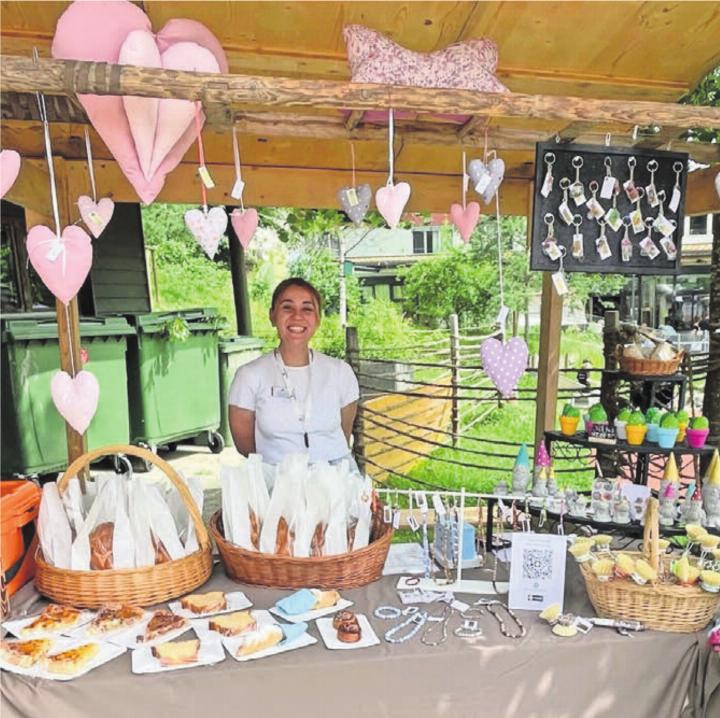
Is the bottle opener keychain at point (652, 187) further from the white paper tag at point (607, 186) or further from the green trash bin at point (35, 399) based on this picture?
the green trash bin at point (35, 399)

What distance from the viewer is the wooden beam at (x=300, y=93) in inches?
47.7

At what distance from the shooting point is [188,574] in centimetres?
149

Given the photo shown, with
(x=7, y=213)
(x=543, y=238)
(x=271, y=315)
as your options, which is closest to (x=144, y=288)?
(x=7, y=213)

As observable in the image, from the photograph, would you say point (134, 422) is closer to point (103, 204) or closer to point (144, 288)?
point (144, 288)

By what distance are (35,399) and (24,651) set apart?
3.15m

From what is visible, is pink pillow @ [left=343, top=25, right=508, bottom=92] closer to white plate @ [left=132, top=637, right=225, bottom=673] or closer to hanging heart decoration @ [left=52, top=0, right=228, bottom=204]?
hanging heart decoration @ [left=52, top=0, right=228, bottom=204]

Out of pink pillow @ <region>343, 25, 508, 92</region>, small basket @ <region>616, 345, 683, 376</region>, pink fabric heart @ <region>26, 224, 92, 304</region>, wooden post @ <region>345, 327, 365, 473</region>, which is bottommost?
wooden post @ <region>345, 327, 365, 473</region>

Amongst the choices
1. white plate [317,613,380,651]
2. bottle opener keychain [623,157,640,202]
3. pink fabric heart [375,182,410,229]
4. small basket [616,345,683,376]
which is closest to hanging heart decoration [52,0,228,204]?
pink fabric heart [375,182,410,229]

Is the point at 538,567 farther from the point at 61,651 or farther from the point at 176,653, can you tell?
the point at 61,651

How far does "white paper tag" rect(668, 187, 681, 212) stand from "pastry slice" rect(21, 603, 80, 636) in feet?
6.73

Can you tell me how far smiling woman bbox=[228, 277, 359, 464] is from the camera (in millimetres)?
2295

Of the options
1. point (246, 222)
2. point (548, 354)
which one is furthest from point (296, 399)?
point (548, 354)

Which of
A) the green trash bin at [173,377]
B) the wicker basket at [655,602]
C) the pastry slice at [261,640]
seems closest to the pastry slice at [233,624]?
the pastry slice at [261,640]

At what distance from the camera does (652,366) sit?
6.70ft
